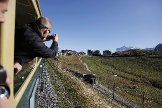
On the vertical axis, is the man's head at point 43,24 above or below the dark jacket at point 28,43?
above

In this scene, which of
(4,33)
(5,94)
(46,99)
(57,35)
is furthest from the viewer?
(46,99)

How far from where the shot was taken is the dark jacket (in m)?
3.02

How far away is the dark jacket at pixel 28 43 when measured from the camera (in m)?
3.02

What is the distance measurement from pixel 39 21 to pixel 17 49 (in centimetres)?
36

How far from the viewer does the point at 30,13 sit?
4.93 meters

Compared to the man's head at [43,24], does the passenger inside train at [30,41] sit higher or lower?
lower

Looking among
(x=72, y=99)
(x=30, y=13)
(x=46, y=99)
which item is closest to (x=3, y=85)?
(x=30, y=13)

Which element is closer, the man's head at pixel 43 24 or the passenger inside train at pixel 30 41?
the passenger inside train at pixel 30 41

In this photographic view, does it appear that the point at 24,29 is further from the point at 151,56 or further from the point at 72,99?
the point at 151,56

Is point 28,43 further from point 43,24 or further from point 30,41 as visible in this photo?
point 43,24

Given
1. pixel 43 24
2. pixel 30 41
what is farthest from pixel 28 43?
pixel 43 24

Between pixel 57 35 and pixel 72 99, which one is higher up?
pixel 57 35

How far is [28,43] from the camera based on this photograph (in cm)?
305

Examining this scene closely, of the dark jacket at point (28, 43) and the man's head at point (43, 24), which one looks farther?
the man's head at point (43, 24)
